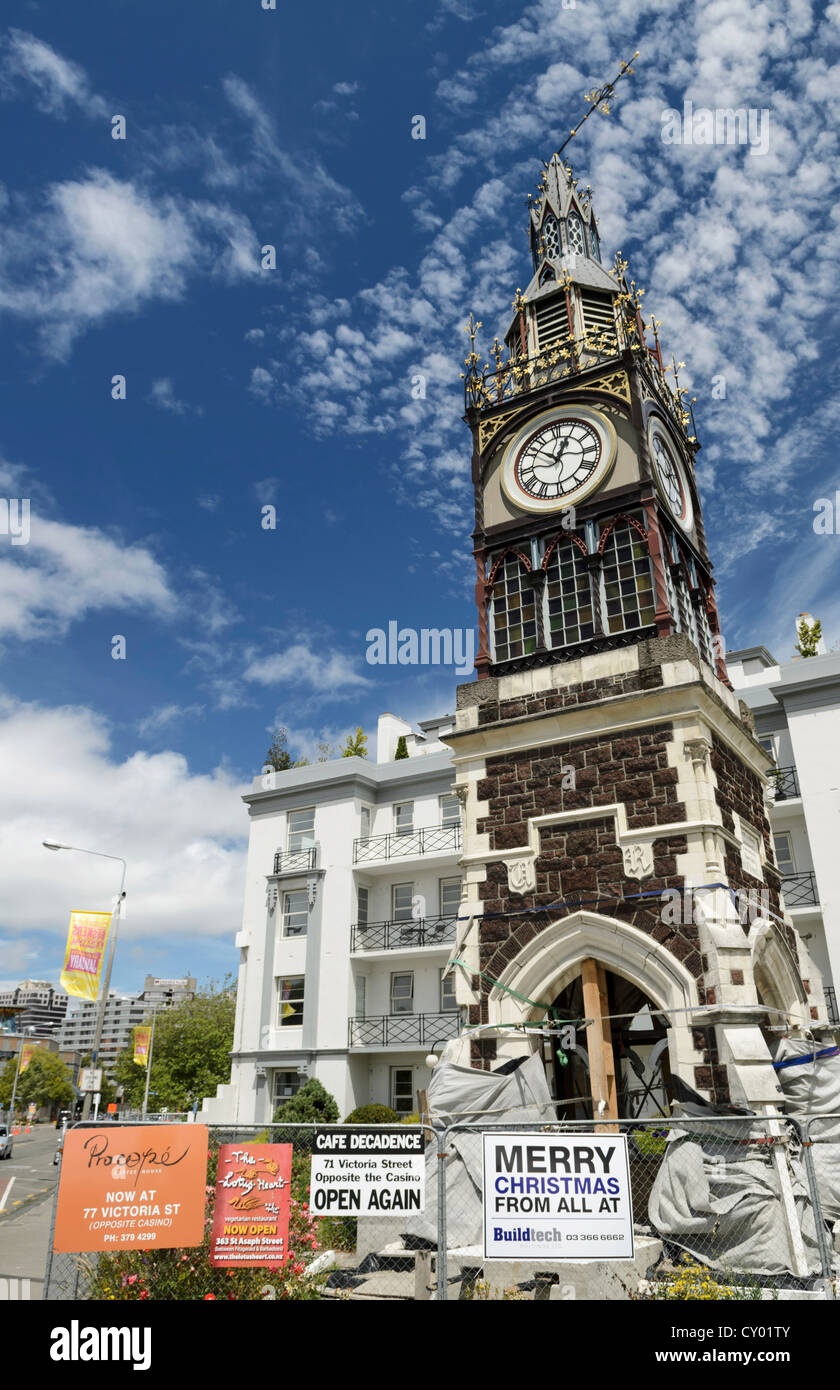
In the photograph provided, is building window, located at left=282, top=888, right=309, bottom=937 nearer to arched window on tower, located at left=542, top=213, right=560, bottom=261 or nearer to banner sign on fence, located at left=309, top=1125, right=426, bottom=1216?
arched window on tower, located at left=542, top=213, right=560, bottom=261

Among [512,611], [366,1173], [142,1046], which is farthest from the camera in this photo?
[142,1046]

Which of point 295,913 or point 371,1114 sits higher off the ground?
point 295,913

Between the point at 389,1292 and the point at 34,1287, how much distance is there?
5857mm

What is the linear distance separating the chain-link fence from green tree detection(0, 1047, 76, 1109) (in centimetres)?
11520

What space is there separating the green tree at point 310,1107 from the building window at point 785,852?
14971 millimetres

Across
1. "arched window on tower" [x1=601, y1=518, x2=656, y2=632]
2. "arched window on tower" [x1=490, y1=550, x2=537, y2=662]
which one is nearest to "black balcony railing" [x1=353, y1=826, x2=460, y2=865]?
"arched window on tower" [x1=490, y1=550, x2=537, y2=662]

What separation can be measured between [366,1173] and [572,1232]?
1807 millimetres

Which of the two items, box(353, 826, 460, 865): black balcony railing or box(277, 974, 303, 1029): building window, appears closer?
box(277, 974, 303, 1029): building window

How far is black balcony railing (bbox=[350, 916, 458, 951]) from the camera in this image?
101 ft

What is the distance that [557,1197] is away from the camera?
23.9ft

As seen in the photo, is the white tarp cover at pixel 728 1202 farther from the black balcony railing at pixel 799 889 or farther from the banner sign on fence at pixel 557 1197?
the black balcony railing at pixel 799 889

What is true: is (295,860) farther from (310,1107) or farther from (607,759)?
(607,759)

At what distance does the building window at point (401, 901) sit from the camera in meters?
32.2

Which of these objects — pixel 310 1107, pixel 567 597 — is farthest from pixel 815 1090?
pixel 310 1107
